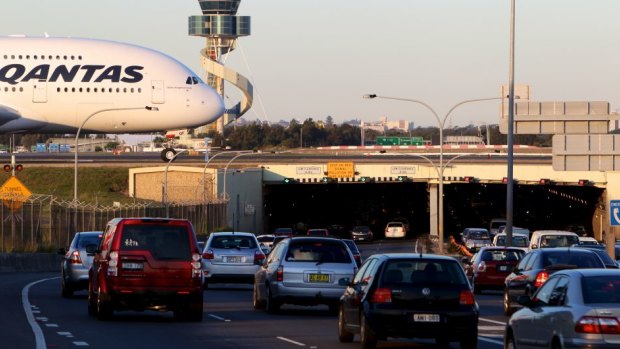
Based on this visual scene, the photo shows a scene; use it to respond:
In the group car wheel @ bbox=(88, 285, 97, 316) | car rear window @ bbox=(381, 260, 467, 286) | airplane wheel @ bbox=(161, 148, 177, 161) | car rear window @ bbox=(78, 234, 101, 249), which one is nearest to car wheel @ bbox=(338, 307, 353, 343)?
car rear window @ bbox=(381, 260, 467, 286)

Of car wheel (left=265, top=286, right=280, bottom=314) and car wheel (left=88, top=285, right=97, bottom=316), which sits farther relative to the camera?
car wheel (left=265, top=286, right=280, bottom=314)

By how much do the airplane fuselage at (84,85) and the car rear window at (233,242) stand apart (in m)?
29.7

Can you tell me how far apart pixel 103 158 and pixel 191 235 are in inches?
3061

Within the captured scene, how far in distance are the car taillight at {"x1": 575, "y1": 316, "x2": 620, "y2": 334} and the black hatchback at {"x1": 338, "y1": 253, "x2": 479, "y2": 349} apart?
4600 mm

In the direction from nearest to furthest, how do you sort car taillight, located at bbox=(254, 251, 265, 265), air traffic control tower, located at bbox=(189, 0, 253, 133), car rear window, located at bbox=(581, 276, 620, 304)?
car rear window, located at bbox=(581, 276, 620, 304) < car taillight, located at bbox=(254, 251, 265, 265) < air traffic control tower, located at bbox=(189, 0, 253, 133)

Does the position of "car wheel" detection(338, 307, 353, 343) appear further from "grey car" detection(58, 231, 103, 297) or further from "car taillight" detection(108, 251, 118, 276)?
"grey car" detection(58, 231, 103, 297)

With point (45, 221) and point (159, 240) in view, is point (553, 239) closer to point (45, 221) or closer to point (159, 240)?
point (45, 221)

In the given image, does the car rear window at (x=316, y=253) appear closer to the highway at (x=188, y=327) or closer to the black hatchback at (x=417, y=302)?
the highway at (x=188, y=327)

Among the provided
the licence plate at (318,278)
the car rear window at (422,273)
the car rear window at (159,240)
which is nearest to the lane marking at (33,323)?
the car rear window at (159,240)

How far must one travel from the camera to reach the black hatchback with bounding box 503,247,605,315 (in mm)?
26528

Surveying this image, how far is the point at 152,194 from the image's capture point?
295 ft

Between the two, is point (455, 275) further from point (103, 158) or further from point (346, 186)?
point (346, 186)

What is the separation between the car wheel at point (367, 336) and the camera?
1892 cm

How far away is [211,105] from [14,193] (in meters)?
16.8
